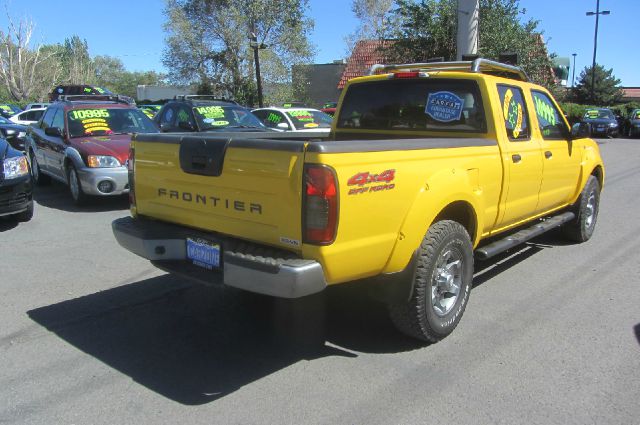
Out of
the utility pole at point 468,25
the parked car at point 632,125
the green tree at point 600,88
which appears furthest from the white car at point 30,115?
the green tree at point 600,88

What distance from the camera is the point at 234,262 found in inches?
127

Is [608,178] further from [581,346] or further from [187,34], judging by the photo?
[187,34]


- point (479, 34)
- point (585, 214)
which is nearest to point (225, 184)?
point (585, 214)

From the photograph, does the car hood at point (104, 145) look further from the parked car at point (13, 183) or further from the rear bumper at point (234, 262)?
the rear bumper at point (234, 262)

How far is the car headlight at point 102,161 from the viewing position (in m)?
8.46

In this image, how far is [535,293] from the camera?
502 centimetres

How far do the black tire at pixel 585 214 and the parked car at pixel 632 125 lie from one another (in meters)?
24.5

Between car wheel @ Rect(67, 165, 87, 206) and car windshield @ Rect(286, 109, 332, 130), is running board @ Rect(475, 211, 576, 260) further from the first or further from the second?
car windshield @ Rect(286, 109, 332, 130)

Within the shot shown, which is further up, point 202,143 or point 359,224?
point 202,143

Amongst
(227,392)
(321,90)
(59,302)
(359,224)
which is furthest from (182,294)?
(321,90)

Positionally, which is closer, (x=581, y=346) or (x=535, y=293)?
(x=581, y=346)

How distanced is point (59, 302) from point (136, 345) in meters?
1.28

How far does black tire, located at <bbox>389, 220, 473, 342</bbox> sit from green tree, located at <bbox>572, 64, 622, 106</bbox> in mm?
60164

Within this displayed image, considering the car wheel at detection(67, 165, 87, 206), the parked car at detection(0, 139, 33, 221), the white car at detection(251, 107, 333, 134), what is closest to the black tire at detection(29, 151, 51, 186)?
the car wheel at detection(67, 165, 87, 206)
